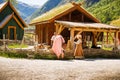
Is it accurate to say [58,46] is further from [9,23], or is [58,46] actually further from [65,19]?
[9,23]

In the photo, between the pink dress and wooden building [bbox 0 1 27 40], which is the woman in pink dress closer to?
the pink dress

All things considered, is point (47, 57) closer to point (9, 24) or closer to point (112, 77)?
point (112, 77)

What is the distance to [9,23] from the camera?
39.5 metres

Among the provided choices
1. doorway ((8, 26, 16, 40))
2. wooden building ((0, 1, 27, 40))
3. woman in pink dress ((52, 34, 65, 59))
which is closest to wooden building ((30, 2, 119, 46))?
woman in pink dress ((52, 34, 65, 59))

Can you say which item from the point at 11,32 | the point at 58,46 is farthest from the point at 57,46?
the point at 11,32

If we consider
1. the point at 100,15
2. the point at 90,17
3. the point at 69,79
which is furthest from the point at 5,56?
the point at 100,15

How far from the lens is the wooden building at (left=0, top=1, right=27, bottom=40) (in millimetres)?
39125

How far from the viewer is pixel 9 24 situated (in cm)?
3950

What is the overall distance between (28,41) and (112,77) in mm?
28577

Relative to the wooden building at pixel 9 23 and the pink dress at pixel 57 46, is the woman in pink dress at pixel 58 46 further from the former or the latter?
the wooden building at pixel 9 23

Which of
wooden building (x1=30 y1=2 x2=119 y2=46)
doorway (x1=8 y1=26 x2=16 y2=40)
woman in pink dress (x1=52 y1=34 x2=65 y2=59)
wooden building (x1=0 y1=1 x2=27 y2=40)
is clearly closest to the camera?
woman in pink dress (x1=52 y1=34 x2=65 y2=59)

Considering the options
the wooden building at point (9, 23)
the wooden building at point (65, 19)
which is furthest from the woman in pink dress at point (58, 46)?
the wooden building at point (9, 23)

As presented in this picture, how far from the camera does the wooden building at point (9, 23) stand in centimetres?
3912

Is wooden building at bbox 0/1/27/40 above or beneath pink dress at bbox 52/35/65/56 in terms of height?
above
